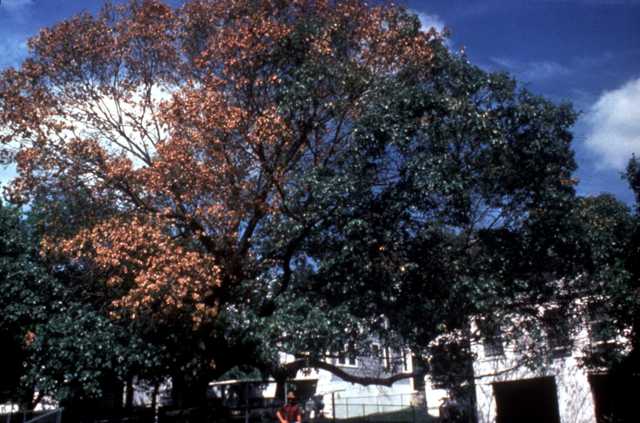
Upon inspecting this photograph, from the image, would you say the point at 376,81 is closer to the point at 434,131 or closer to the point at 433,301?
the point at 434,131

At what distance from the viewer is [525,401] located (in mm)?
28547

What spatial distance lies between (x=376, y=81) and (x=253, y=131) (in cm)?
360

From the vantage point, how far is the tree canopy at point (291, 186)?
14812 millimetres

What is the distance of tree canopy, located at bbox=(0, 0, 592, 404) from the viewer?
14.8 m

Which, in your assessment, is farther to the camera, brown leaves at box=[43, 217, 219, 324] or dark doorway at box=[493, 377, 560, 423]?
dark doorway at box=[493, 377, 560, 423]

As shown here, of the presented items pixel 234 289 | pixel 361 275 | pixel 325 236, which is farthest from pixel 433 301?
pixel 234 289

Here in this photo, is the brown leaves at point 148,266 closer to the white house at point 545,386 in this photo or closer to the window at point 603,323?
the white house at point 545,386

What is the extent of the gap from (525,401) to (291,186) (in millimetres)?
18855

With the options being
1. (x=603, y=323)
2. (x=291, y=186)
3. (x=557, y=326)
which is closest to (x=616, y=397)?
(x=603, y=323)

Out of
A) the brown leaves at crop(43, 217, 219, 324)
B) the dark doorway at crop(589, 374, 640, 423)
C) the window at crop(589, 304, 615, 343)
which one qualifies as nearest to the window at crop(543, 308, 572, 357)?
the window at crop(589, 304, 615, 343)

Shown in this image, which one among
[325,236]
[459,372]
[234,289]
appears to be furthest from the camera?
[459,372]

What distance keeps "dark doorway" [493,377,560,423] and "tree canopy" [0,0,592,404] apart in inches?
477

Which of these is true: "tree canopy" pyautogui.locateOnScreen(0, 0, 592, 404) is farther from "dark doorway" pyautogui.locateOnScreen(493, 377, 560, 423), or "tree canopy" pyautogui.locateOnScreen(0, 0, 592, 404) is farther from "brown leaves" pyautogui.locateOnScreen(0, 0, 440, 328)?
"dark doorway" pyautogui.locateOnScreen(493, 377, 560, 423)

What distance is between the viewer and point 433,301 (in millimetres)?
15555
